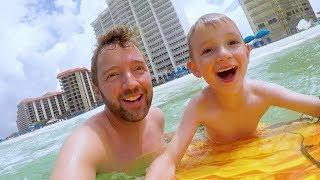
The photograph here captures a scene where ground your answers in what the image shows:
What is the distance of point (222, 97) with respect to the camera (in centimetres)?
269

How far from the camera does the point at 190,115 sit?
258 centimetres

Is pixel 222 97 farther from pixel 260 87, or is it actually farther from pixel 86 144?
pixel 86 144

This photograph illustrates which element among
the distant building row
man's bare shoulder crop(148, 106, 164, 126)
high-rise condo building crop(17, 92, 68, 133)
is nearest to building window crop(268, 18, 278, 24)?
the distant building row

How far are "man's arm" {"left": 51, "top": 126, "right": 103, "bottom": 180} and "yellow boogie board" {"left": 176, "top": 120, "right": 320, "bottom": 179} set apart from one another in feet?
1.95

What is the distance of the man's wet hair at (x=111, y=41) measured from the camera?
2.67 metres

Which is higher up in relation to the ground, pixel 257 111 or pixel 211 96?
pixel 211 96

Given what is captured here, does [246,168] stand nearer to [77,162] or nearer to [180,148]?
[180,148]

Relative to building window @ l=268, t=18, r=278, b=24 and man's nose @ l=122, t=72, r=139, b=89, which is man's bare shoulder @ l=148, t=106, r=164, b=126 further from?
A: building window @ l=268, t=18, r=278, b=24

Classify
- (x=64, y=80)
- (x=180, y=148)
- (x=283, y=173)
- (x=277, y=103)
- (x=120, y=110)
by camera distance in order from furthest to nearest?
(x=64, y=80) < (x=277, y=103) < (x=120, y=110) < (x=180, y=148) < (x=283, y=173)

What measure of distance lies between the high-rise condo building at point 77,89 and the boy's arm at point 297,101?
13430 cm

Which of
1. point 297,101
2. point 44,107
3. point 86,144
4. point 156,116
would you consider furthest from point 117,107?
point 44,107

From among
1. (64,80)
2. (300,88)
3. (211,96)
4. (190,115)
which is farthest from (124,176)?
(64,80)

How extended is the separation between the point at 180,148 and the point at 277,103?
0.94 m

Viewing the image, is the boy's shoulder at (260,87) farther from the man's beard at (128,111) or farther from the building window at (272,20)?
the building window at (272,20)
